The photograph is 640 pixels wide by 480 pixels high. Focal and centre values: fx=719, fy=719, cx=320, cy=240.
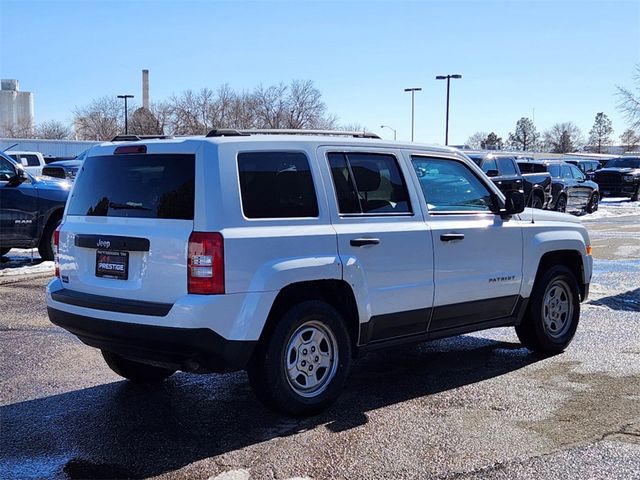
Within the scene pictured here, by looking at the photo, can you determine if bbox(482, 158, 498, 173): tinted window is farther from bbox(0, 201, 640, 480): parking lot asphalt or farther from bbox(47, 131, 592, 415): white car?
bbox(47, 131, 592, 415): white car

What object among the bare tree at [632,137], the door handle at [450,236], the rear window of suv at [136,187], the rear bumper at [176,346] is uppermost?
the bare tree at [632,137]

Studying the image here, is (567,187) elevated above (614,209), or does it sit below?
above

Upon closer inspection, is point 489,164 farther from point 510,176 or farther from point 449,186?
point 449,186

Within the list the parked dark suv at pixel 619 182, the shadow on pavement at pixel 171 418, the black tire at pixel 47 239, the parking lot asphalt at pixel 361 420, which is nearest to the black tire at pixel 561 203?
the parked dark suv at pixel 619 182

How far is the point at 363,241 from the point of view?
5.16 m

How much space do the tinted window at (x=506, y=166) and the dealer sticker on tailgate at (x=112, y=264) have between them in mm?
17397

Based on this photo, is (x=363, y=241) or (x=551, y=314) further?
(x=551, y=314)

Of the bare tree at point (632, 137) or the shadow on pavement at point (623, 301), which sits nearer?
the shadow on pavement at point (623, 301)

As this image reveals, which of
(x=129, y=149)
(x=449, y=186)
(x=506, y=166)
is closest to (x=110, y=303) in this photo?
(x=129, y=149)

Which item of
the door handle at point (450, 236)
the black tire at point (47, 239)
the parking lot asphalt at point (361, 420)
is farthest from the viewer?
the black tire at point (47, 239)

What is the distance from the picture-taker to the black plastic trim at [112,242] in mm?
4641

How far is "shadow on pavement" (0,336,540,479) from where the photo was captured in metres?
4.30

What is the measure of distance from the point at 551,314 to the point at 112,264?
422 centimetres

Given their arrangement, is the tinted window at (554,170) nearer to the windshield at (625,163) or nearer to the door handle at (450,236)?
the windshield at (625,163)
